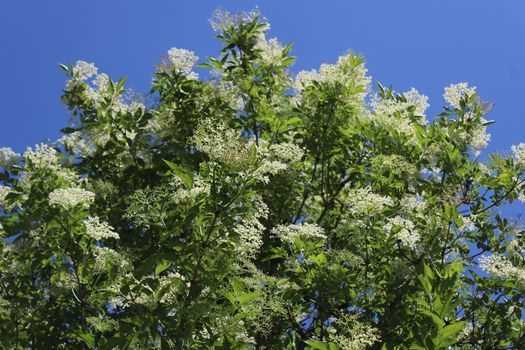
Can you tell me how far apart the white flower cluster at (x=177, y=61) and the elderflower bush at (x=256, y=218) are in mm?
24

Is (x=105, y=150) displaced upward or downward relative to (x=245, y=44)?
downward

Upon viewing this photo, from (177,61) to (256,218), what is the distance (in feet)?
8.38

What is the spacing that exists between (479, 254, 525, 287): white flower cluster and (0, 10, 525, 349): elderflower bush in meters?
0.02

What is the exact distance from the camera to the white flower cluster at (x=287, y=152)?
6.23m

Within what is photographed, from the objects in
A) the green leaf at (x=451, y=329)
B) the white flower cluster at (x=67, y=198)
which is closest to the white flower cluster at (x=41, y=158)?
the white flower cluster at (x=67, y=198)

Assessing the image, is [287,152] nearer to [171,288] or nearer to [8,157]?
[171,288]

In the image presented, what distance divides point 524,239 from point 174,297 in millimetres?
3782

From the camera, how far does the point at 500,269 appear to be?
5.81 meters

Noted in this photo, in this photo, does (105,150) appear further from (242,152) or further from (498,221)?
(498,221)

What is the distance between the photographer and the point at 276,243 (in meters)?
6.59

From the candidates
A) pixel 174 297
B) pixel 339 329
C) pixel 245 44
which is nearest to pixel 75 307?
pixel 174 297

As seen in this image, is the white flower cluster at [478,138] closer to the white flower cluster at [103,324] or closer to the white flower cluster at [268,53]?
the white flower cluster at [268,53]

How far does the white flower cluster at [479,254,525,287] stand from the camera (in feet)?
18.9

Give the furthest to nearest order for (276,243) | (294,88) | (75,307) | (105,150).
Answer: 1. (294,88)
2. (105,150)
3. (276,243)
4. (75,307)
